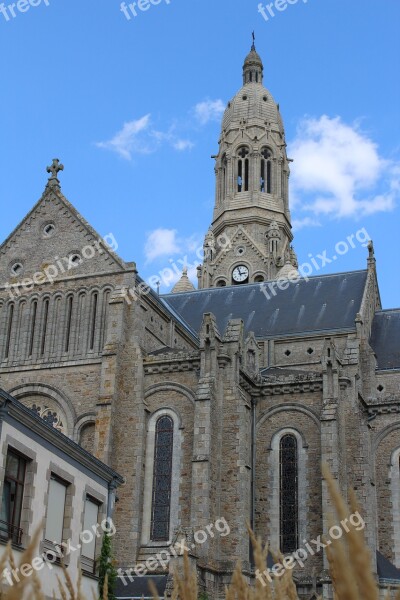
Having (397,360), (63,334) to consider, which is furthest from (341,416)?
(63,334)

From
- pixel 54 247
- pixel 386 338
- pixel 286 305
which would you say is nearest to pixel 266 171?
pixel 286 305

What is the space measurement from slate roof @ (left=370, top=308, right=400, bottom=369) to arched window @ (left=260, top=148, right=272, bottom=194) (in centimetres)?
2302

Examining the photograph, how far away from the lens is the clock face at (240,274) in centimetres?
6244

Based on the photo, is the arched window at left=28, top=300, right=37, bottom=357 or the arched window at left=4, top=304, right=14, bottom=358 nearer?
the arched window at left=28, top=300, right=37, bottom=357

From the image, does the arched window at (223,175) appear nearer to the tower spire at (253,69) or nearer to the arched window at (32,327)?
the tower spire at (253,69)

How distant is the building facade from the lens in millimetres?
32156

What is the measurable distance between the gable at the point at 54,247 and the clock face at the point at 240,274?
25.6m

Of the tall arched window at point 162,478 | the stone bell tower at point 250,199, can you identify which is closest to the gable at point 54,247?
the tall arched window at point 162,478

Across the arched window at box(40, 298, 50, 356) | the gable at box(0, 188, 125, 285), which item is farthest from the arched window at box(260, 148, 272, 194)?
the arched window at box(40, 298, 50, 356)

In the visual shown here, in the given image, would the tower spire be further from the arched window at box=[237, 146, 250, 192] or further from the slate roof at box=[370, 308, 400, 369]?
the slate roof at box=[370, 308, 400, 369]

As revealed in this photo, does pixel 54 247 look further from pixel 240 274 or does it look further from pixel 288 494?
pixel 240 274

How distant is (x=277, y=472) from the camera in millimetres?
34906

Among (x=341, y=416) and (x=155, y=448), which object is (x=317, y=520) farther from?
(x=155, y=448)

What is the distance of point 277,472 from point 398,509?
253 inches
